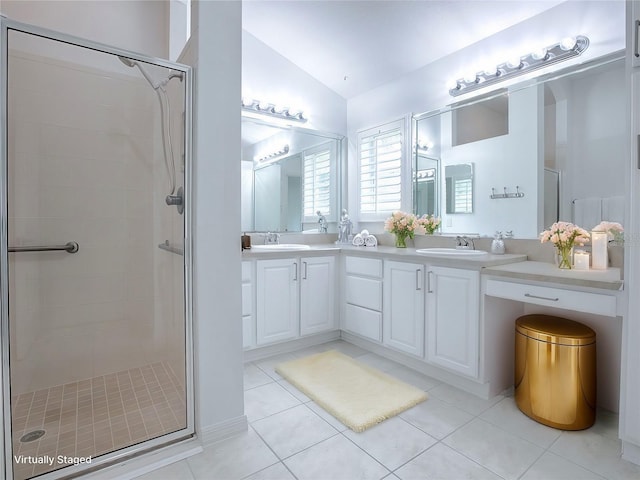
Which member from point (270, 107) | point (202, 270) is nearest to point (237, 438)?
point (202, 270)

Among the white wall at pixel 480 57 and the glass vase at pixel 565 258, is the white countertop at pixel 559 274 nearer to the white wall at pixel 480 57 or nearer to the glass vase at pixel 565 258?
the glass vase at pixel 565 258

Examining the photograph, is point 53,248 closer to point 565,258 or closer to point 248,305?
point 248,305

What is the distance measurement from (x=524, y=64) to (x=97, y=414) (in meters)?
3.39

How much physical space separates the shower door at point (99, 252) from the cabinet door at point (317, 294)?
108cm

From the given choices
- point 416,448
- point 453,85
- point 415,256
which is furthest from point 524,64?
point 416,448

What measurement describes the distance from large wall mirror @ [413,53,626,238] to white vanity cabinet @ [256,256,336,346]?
1087mm

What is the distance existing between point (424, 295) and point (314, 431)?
1111mm

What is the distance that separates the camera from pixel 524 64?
234 cm

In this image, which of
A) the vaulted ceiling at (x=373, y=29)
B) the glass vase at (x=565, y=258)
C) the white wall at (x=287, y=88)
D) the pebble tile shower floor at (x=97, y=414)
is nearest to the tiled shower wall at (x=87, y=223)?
the pebble tile shower floor at (x=97, y=414)

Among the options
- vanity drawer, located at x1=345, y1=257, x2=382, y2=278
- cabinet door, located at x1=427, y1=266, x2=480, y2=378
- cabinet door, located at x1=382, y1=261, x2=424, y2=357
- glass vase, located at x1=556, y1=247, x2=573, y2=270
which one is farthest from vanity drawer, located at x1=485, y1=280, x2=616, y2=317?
vanity drawer, located at x1=345, y1=257, x2=382, y2=278

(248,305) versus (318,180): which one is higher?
(318,180)

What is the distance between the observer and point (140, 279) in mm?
2379

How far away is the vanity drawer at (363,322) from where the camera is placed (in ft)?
8.75

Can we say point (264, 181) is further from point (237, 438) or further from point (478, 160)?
point (237, 438)
